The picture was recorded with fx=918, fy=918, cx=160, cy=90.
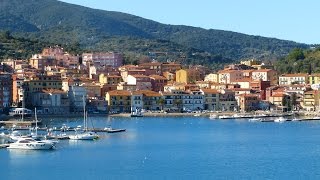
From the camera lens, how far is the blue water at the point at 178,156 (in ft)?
87.8

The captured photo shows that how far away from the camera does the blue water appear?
26.8m

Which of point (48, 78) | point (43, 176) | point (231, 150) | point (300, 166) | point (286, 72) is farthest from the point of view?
point (286, 72)

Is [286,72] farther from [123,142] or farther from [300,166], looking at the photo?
[300,166]

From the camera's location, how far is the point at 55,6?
147125 mm

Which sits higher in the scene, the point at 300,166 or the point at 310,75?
the point at 310,75

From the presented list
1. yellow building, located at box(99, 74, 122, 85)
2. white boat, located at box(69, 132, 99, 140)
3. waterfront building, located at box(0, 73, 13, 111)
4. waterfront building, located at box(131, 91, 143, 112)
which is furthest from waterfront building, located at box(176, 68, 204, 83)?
white boat, located at box(69, 132, 99, 140)

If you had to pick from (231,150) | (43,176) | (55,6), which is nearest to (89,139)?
(231,150)

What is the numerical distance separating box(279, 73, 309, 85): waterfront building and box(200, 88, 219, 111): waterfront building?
8790 mm

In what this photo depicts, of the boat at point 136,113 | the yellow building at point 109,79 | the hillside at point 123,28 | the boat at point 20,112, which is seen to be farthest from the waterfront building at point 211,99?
the hillside at point 123,28

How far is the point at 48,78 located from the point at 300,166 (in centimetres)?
3437

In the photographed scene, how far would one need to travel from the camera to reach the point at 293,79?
70.6 m

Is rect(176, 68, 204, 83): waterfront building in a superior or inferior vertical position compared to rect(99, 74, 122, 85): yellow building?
superior

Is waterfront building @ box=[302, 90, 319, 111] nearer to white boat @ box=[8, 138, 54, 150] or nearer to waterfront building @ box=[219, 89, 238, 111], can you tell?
waterfront building @ box=[219, 89, 238, 111]

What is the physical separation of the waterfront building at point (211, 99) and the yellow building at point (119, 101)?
5378 mm
